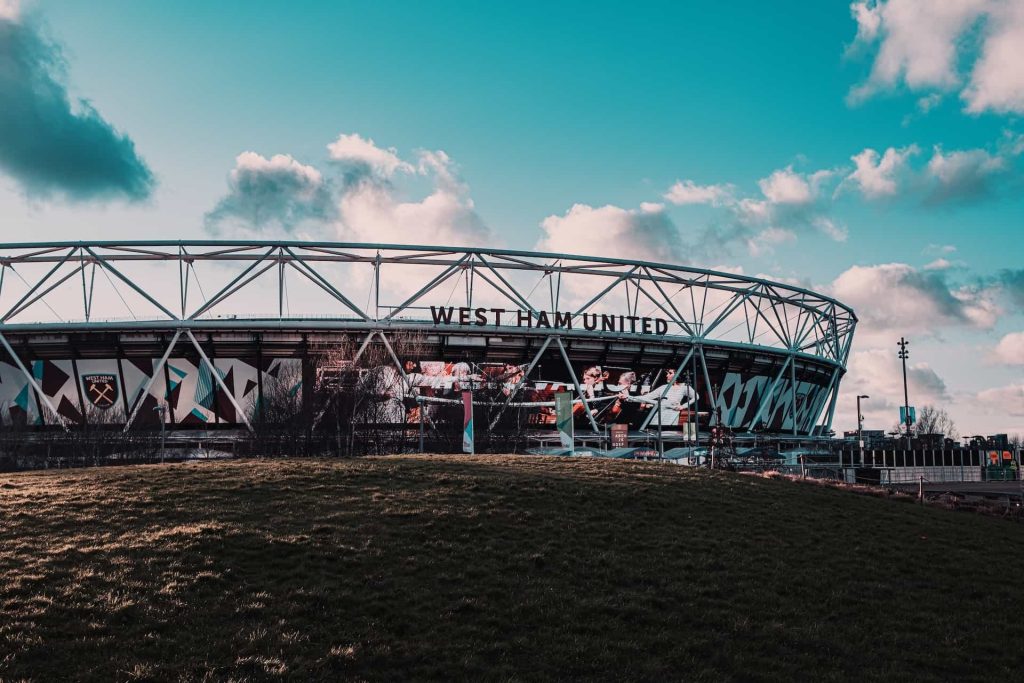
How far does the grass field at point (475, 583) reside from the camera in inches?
456

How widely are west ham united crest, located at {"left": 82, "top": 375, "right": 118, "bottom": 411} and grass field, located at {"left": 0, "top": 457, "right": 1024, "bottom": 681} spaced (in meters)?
38.7

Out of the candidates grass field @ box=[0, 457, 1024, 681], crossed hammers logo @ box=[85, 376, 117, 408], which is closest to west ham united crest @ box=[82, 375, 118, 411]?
crossed hammers logo @ box=[85, 376, 117, 408]

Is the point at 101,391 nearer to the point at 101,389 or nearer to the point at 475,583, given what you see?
the point at 101,389

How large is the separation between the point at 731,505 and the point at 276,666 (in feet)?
49.8

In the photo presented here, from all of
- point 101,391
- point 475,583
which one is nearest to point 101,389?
point 101,391

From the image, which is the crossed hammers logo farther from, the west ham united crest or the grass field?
the grass field

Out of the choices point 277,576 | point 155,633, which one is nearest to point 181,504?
point 277,576

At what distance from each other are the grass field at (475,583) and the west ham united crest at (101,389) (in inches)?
1523

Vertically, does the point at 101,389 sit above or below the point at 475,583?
above

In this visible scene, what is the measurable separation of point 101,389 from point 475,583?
175 feet

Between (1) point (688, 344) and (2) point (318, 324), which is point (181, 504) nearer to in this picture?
(2) point (318, 324)

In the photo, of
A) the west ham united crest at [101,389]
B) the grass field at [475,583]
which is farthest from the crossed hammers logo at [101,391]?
the grass field at [475,583]

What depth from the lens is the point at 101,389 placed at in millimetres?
58938

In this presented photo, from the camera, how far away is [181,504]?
19344 millimetres
